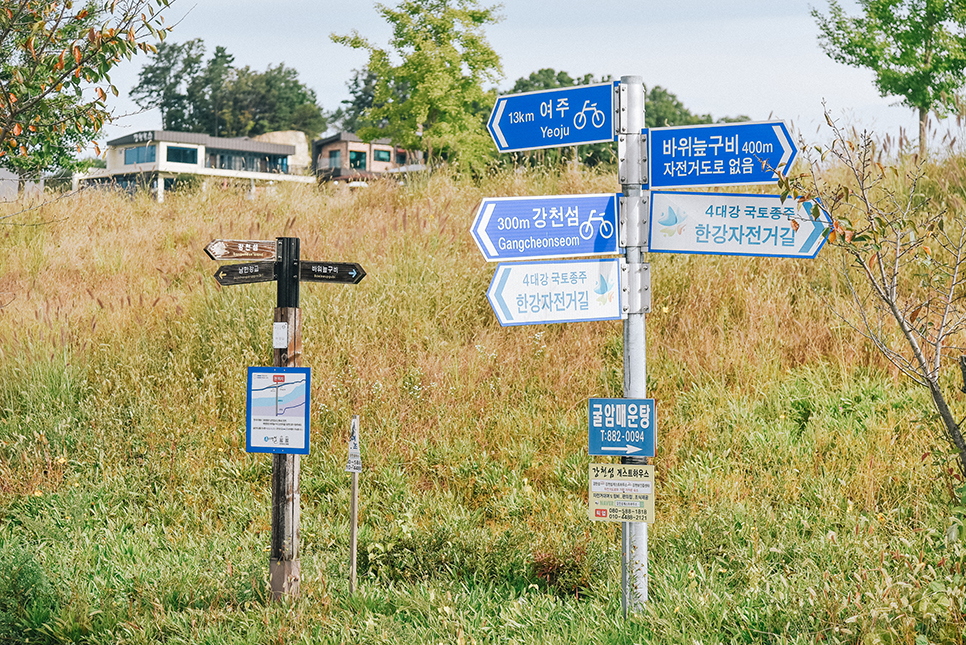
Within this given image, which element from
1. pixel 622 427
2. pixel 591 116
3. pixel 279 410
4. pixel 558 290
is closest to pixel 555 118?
pixel 591 116

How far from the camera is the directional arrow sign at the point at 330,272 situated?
16.2ft

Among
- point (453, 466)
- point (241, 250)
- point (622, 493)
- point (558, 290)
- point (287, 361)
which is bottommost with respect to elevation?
point (453, 466)

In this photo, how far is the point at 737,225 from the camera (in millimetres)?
3922

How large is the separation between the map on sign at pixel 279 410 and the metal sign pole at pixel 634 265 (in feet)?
6.70

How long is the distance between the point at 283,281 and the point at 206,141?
51.7 m

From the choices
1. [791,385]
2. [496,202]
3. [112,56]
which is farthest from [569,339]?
[112,56]

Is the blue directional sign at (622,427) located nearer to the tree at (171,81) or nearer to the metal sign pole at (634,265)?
the metal sign pole at (634,265)

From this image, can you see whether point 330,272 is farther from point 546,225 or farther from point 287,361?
point 546,225

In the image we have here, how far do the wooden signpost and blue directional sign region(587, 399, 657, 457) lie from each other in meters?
1.83

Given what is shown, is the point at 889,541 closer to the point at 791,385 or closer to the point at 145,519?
the point at 791,385

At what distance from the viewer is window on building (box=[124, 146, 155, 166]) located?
50.8m

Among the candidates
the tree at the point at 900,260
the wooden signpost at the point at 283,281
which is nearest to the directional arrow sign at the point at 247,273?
the wooden signpost at the point at 283,281

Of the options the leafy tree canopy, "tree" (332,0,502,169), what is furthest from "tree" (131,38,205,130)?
"tree" (332,0,502,169)

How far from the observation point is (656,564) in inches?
185
